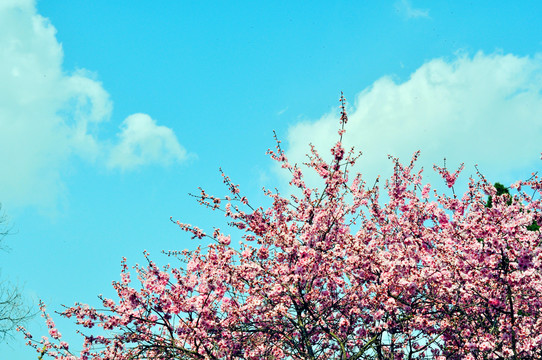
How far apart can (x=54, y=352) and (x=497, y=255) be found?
340 inches

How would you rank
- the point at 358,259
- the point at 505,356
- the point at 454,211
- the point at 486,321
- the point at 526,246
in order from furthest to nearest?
the point at 454,211, the point at 486,321, the point at 358,259, the point at 505,356, the point at 526,246

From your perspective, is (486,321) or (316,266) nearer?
(316,266)

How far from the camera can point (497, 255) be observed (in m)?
6.69

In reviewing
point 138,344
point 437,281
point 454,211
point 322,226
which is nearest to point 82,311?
point 138,344

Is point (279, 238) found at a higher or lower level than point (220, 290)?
higher

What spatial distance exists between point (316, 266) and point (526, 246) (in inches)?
129

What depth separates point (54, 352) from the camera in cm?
908

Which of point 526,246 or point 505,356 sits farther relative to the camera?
point 505,356

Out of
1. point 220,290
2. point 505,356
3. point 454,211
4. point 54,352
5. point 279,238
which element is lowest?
point 505,356

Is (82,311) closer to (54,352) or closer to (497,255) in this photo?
(54,352)

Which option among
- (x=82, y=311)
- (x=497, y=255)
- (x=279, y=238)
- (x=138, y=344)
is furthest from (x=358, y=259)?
(x=82, y=311)

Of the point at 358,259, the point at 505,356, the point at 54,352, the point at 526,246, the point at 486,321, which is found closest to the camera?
the point at 526,246

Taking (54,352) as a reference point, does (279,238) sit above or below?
above

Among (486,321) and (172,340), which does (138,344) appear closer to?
(172,340)
